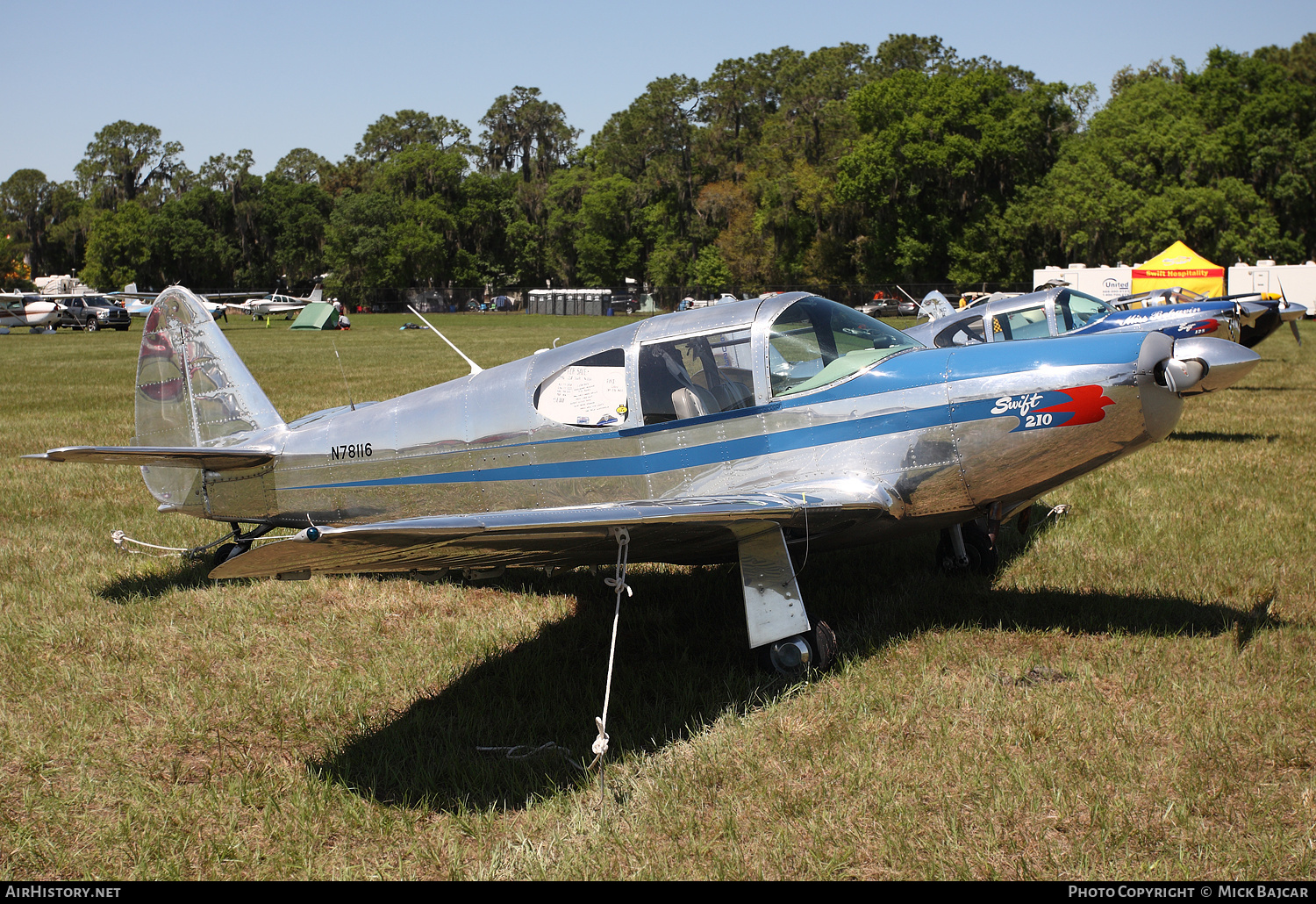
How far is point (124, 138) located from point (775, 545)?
150 metres

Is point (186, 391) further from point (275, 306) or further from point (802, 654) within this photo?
point (275, 306)

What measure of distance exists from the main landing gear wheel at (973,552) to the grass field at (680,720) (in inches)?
6.8

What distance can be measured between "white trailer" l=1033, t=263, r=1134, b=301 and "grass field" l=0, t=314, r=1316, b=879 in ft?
131

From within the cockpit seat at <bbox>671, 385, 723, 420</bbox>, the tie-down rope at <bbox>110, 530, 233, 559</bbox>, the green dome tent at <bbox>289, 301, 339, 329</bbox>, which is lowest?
the tie-down rope at <bbox>110, 530, 233, 559</bbox>

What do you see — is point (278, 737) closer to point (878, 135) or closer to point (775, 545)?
point (775, 545)

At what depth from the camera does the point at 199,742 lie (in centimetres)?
488

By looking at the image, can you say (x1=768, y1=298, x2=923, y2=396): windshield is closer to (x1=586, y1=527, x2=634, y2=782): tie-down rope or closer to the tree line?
(x1=586, y1=527, x2=634, y2=782): tie-down rope

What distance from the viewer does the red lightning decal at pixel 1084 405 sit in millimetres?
5043

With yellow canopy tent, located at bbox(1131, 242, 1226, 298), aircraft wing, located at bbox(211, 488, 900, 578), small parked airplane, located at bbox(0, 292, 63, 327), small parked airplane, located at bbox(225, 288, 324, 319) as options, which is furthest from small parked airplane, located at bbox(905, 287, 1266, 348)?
small parked airplane, located at bbox(225, 288, 324, 319)

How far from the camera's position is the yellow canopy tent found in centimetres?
3744

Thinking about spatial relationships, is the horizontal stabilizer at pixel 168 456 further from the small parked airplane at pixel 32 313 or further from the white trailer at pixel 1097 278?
the small parked airplane at pixel 32 313

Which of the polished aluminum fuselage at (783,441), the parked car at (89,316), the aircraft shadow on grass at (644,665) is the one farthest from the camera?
the parked car at (89,316)

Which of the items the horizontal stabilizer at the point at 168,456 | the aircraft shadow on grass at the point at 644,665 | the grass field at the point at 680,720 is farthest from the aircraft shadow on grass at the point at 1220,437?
the horizontal stabilizer at the point at 168,456

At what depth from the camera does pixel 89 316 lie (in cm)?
5266
